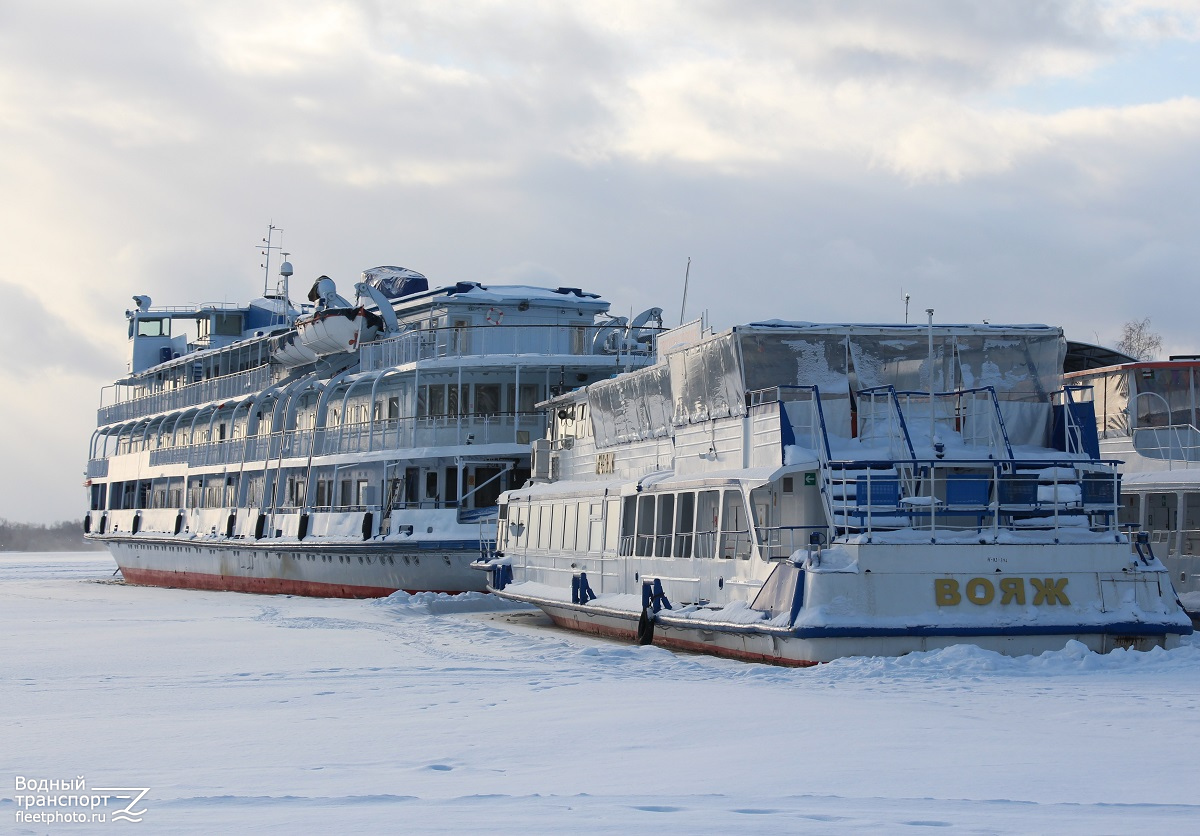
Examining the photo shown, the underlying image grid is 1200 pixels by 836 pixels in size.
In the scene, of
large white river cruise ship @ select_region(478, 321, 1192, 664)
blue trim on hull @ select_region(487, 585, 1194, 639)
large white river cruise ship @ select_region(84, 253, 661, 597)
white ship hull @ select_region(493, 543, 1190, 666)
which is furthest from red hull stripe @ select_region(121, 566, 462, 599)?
blue trim on hull @ select_region(487, 585, 1194, 639)

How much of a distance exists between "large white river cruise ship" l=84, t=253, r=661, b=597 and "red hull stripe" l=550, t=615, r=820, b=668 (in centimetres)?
782

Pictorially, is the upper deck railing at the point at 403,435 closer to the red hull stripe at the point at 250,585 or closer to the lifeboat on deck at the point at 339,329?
the lifeboat on deck at the point at 339,329

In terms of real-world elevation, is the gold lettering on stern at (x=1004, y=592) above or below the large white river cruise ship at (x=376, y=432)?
below

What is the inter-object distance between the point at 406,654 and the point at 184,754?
8.68 meters

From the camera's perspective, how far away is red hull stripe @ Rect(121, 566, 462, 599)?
35594mm

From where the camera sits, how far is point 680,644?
63.3 feet

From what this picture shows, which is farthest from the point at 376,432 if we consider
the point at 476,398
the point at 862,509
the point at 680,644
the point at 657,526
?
the point at 862,509

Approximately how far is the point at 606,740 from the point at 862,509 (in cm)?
676

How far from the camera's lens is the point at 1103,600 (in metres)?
16.4

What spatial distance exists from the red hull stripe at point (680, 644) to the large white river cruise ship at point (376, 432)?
7815mm

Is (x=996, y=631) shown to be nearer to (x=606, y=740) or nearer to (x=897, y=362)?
(x=897, y=362)

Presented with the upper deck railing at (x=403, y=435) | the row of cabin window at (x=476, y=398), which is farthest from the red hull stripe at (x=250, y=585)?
the row of cabin window at (x=476, y=398)

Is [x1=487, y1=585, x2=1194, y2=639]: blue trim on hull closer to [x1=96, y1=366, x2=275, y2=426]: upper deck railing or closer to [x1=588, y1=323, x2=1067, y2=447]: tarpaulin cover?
[x1=588, y1=323, x2=1067, y2=447]: tarpaulin cover

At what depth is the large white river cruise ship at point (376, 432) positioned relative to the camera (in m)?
34.7
